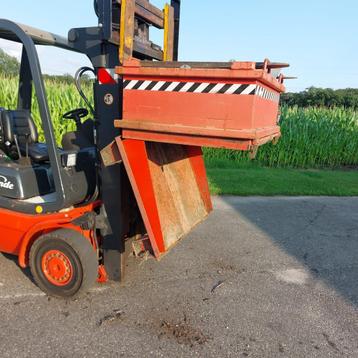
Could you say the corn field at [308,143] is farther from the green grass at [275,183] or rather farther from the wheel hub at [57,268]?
the wheel hub at [57,268]

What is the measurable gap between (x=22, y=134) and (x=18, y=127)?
0.25ft

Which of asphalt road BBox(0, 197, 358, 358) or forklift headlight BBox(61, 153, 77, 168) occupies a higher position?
forklift headlight BBox(61, 153, 77, 168)

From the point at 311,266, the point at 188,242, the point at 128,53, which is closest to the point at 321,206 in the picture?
the point at 311,266

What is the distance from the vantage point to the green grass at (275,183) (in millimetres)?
7453

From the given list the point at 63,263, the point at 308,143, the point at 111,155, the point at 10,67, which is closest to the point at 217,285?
the point at 63,263

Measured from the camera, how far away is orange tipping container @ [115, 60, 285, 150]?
8.14ft

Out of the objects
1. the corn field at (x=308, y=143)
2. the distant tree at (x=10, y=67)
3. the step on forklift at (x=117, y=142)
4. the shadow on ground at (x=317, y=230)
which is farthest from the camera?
the corn field at (x=308, y=143)

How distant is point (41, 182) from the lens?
345 cm

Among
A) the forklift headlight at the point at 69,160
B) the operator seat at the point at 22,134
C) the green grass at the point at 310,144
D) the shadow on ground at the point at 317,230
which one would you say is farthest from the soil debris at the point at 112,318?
the green grass at the point at 310,144

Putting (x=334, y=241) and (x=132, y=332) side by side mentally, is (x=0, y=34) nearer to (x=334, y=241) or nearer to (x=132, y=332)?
(x=132, y=332)

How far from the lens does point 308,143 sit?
11.3m

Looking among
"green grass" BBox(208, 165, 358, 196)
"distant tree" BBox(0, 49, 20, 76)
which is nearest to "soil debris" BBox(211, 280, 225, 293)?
"green grass" BBox(208, 165, 358, 196)

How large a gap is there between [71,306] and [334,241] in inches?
141

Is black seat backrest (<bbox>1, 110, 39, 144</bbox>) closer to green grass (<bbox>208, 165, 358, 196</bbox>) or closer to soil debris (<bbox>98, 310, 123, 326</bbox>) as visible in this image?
soil debris (<bbox>98, 310, 123, 326</bbox>)
